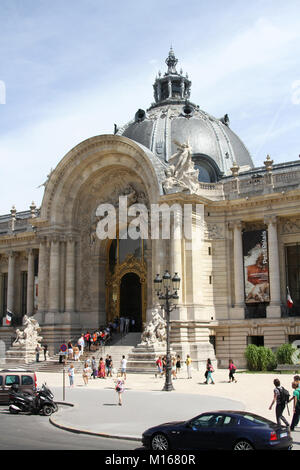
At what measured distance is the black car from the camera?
10703 mm

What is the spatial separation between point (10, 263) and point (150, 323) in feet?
68.0

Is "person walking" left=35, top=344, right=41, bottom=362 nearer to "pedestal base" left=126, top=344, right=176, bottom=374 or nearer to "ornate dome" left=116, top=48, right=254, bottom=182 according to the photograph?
"pedestal base" left=126, top=344, right=176, bottom=374

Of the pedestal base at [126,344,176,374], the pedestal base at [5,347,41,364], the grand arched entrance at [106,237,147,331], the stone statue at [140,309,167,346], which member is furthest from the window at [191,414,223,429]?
the grand arched entrance at [106,237,147,331]

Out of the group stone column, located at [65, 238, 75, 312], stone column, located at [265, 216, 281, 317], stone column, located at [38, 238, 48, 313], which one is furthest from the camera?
stone column, located at [38, 238, 48, 313]

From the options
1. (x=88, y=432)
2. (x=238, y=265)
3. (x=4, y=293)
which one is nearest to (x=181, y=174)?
(x=238, y=265)

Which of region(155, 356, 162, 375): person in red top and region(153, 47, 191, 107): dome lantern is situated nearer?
region(155, 356, 162, 375): person in red top

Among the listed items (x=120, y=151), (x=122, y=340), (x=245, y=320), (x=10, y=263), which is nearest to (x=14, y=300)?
(x=10, y=263)

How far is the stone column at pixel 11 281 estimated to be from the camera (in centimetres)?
4925

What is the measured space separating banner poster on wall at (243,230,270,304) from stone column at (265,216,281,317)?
455 millimetres

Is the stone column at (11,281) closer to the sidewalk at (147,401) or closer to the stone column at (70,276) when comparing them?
the stone column at (70,276)

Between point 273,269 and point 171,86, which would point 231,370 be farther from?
point 171,86

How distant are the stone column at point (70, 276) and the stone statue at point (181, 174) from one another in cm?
1033

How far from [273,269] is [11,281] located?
24133mm
